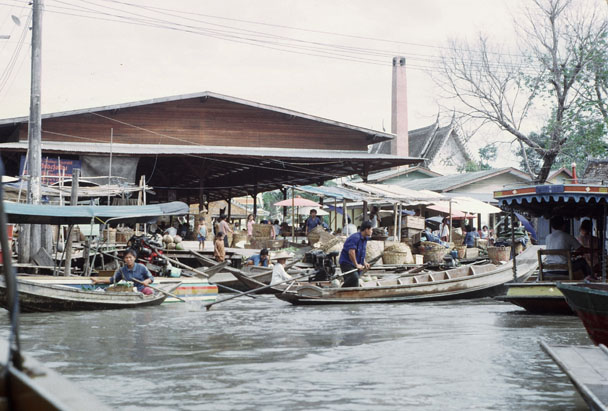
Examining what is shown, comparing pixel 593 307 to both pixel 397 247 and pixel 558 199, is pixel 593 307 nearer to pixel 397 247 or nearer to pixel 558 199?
pixel 558 199

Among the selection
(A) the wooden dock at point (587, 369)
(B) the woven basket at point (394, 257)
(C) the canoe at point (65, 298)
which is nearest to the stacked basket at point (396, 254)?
(B) the woven basket at point (394, 257)

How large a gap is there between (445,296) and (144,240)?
693cm

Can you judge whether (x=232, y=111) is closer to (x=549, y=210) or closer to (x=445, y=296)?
(x=445, y=296)

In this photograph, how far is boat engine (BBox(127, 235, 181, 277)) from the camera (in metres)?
15.5

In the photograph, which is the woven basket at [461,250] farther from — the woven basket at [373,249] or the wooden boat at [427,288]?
the wooden boat at [427,288]

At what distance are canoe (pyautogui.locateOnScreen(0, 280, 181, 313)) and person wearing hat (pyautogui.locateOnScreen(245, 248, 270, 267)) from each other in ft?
16.6

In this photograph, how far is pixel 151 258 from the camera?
640 inches

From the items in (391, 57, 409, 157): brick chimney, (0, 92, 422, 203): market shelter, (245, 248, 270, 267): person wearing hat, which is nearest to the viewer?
(245, 248, 270, 267): person wearing hat

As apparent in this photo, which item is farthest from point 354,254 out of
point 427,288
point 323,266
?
point 323,266

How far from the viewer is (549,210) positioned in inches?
496

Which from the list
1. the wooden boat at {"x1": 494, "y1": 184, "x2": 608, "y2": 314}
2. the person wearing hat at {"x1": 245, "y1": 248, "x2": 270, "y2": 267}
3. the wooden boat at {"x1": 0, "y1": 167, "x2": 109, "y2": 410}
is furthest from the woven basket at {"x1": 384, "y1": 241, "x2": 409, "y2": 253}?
the wooden boat at {"x1": 0, "y1": 167, "x2": 109, "y2": 410}

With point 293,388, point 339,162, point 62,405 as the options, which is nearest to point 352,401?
point 293,388

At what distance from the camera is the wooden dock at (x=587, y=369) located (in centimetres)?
468

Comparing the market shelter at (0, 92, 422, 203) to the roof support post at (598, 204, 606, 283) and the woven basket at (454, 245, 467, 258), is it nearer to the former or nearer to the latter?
the woven basket at (454, 245, 467, 258)
